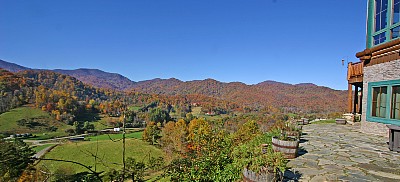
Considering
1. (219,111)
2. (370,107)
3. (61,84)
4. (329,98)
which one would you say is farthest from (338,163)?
(61,84)

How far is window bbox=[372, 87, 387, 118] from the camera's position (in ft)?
26.3

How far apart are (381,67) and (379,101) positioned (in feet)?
4.10

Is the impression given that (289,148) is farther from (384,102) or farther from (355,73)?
(355,73)

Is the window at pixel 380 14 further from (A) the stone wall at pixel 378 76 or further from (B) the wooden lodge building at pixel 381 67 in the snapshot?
(A) the stone wall at pixel 378 76

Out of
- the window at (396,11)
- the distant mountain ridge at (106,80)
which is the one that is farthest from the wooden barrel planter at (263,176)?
the window at (396,11)

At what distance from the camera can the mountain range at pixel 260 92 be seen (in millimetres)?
65188

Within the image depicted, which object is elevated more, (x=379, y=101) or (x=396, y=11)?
(x=396, y=11)

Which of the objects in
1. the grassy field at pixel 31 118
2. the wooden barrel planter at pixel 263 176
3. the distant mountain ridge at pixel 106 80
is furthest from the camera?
the distant mountain ridge at pixel 106 80

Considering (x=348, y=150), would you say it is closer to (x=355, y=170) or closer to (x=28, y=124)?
(x=355, y=170)

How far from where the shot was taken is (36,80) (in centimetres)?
8519

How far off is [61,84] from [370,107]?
3552 inches

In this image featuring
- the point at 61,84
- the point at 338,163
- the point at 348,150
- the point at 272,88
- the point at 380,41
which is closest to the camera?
the point at 338,163

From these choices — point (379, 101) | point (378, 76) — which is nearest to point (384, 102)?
point (379, 101)

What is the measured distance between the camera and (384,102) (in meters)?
7.98
